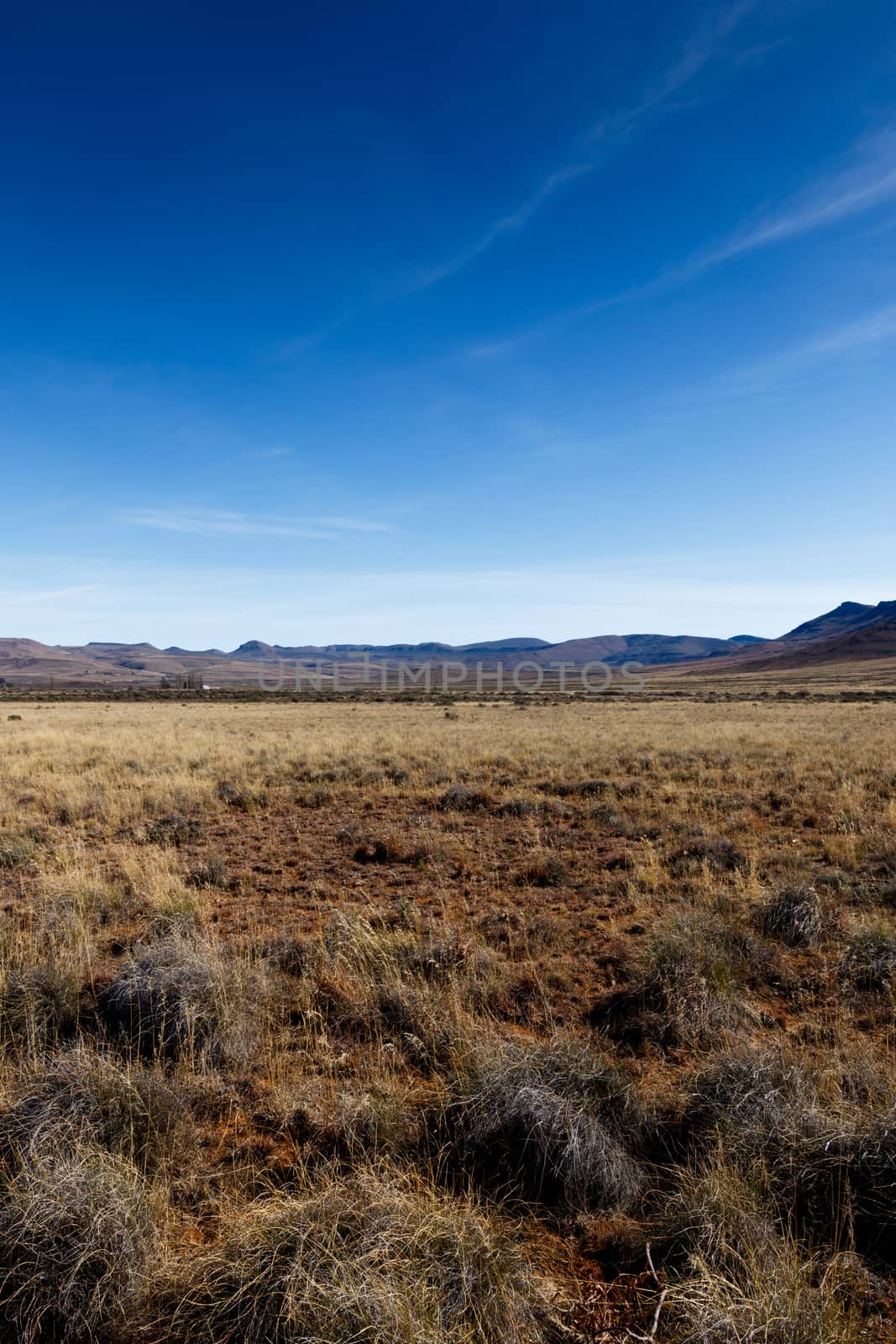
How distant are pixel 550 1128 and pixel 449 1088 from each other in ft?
2.34

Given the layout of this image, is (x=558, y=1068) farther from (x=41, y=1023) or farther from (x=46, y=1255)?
(x=41, y=1023)

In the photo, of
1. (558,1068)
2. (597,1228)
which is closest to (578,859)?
(558,1068)

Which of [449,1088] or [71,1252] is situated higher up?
[71,1252]

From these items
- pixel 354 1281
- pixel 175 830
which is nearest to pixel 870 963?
pixel 354 1281

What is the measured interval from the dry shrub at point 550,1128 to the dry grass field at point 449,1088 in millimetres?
18

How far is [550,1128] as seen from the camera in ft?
11.0

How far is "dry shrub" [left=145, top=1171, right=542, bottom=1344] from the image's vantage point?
2.27m

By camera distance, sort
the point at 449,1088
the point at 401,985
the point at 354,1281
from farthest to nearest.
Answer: the point at 401,985
the point at 449,1088
the point at 354,1281

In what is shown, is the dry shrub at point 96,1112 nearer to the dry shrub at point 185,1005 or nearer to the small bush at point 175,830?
the dry shrub at point 185,1005

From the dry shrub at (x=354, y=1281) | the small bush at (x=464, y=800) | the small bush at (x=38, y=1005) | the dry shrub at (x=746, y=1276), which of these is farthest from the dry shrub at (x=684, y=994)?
the small bush at (x=464, y=800)

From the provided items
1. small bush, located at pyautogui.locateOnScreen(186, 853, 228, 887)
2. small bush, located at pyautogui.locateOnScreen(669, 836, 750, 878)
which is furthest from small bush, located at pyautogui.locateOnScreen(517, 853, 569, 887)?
small bush, located at pyautogui.locateOnScreen(186, 853, 228, 887)

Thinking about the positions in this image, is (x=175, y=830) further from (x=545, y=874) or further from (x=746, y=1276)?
(x=746, y=1276)

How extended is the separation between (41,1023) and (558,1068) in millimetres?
3731

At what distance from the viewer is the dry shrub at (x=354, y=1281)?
2266 mm
